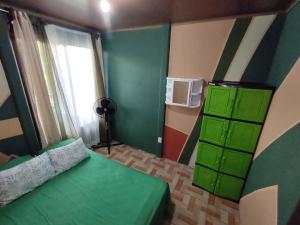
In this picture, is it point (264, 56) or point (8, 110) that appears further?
point (264, 56)

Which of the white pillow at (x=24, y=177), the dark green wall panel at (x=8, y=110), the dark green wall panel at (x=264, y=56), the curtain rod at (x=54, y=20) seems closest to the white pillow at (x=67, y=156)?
the white pillow at (x=24, y=177)

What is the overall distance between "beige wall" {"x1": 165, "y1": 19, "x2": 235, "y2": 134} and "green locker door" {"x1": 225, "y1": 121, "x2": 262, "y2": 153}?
0.73 metres

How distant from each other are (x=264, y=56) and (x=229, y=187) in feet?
6.42

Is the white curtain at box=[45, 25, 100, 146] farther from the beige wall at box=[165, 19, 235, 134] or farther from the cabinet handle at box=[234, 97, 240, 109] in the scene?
the cabinet handle at box=[234, 97, 240, 109]

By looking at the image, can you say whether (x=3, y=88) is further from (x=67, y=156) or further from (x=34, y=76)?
(x=67, y=156)

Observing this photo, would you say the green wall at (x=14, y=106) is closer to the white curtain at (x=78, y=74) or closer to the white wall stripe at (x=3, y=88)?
the white wall stripe at (x=3, y=88)

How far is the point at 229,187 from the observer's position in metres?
2.21

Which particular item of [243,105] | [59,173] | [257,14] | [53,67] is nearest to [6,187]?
[59,173]

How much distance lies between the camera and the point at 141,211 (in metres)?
1.47

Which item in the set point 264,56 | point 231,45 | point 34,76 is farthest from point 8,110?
point 264,56

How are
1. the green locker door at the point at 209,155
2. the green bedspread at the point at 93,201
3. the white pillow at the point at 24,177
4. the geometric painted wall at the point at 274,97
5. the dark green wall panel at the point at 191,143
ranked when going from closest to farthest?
1. the geometric painted wall at the point at 274,97
2. the green bedspread at the point at 93,201
3. the white pillow at the point at 24,177
4. the green locker door at the point at 209,155
5. the dark green wall panel at the point at 191,143

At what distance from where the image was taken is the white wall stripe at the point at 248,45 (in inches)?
77.6

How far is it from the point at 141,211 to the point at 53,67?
2.45 metres

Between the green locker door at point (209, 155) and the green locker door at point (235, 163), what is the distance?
69mm
